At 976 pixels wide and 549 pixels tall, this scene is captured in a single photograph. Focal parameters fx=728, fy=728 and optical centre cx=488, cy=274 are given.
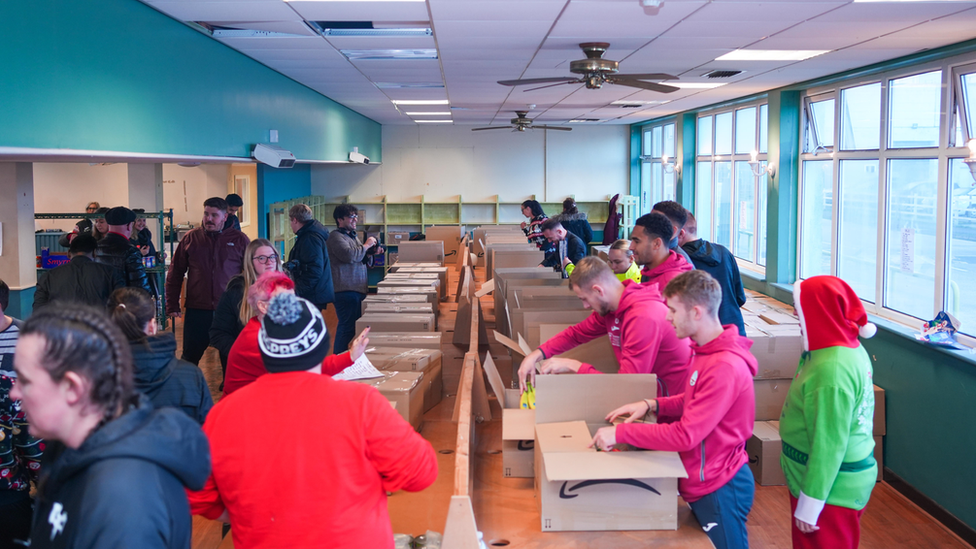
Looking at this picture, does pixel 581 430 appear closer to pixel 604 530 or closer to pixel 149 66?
pixel 604 530

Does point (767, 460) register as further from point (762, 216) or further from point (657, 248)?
point (762, 216)

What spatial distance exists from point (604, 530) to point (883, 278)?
4.66m

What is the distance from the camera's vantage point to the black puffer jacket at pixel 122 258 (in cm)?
439

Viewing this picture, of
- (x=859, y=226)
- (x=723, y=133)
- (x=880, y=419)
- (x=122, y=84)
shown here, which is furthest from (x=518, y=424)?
(x=723, y=133)

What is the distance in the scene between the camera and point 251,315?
2969 mm

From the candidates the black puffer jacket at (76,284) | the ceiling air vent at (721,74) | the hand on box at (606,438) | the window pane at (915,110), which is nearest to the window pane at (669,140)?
the ceiling air vent at (721,74)

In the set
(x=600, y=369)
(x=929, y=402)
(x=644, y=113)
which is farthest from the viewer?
(x=644, y=113)

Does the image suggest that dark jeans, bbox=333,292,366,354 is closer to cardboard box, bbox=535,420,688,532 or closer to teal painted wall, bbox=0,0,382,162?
teal painted wall, bbox=0,0,382,162

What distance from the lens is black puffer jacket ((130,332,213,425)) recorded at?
215 centimetres

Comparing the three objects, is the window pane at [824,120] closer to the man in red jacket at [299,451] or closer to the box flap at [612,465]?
the box flap at [612,465]

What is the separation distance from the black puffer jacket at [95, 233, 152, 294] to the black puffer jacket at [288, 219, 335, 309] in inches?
41.5

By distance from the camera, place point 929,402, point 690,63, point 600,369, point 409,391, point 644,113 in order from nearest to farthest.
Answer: point 409,391, point 600,369, point 929,402, point 690,63, point 644,113

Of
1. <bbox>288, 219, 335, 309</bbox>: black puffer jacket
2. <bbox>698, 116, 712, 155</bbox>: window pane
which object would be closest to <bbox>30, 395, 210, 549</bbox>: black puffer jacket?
<bbox>288, 219, 335, 309</bbox>: black puffer jacket

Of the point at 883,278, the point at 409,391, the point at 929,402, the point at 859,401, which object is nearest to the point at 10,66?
the point at 409,391
